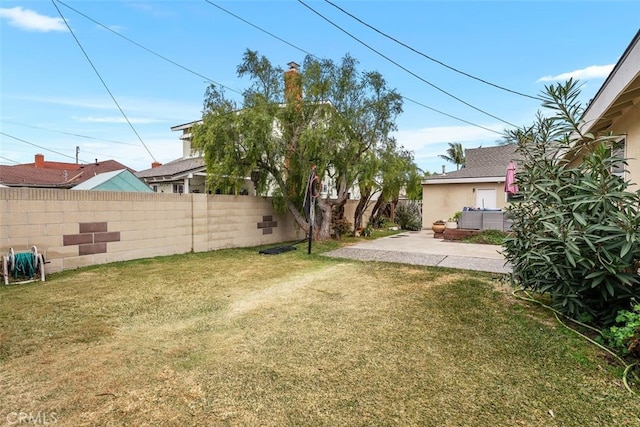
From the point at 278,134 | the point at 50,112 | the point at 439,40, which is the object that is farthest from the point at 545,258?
the point at 50,112

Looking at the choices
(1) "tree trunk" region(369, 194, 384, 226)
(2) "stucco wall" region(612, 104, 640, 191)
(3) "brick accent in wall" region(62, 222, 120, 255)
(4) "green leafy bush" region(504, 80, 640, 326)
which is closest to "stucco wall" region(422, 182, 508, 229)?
(1) "tree trunk" region(369, 194, 384, 226)

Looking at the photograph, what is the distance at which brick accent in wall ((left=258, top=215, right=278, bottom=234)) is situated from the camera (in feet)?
33.9

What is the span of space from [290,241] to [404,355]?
8.66 meters

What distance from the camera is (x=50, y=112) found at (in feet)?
50.2

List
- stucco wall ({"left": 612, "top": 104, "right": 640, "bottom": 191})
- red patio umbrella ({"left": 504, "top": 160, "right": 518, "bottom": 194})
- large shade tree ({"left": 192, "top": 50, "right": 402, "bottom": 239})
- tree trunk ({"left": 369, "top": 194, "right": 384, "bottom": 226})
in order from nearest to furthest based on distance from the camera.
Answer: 1. stucco wall ({"left": 612, "top": 104, "right": 640, "bottom": 191})
2. red patio umbrella ({"left": 504, "top": 160, "right": 518, "bottom": 194})
3. large shade tree ({"left": 192, "top": 50, "right": 402, "bottom": 239})
4. tree trunk ({"left": 369, "top": 194, "right": 384, "bottom": 226})

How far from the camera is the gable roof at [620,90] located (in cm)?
322

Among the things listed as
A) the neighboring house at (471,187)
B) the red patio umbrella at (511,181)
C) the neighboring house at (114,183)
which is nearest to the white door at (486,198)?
the neighboring house at (471,187)

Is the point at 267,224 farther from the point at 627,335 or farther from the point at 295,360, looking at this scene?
the point at 627,335

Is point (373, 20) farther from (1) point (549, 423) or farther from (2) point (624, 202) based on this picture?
(1) point (549, 423)
